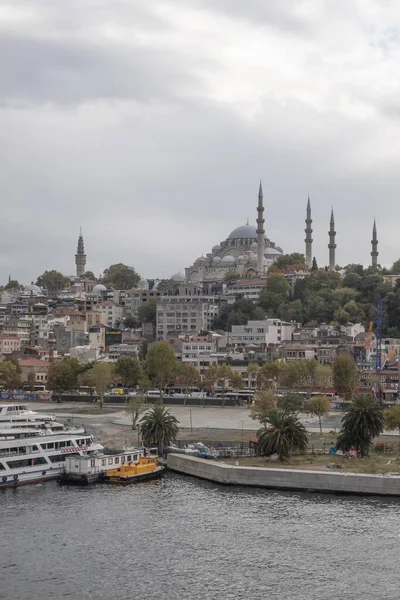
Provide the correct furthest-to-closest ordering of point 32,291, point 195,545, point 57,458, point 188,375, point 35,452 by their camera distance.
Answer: point 32,291
point 188,375
point 57,458
point 35,452
point 195,545

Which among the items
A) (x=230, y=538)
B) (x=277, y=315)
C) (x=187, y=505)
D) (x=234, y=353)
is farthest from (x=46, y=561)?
(x=277, y=315)

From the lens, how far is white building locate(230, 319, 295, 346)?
11550 centimetres

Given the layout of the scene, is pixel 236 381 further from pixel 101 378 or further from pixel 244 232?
pixel 244 232

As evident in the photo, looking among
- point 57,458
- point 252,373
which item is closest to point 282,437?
point 57,458

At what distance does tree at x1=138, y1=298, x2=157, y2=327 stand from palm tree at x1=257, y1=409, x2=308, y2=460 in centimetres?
8964

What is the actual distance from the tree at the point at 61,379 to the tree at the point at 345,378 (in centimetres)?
2544

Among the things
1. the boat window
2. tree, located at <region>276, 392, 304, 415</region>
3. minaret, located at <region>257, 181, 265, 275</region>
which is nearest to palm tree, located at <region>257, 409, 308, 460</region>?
the boat window

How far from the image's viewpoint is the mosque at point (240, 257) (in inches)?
6275

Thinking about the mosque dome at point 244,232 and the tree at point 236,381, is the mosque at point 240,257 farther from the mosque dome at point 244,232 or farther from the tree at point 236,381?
the tree at point 236,381

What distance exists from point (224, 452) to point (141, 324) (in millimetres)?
91127

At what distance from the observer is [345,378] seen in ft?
286

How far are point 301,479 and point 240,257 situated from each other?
12373 cm

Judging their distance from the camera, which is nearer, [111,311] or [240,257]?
[111,311]

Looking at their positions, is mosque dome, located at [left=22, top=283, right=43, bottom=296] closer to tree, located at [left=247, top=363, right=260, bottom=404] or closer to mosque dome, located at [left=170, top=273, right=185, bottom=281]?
mosque dome, located at [left=170, top=273, right=185, bottom=281]
